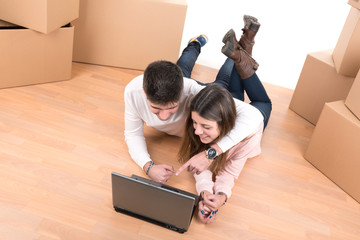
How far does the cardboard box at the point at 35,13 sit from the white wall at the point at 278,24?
3.50ft

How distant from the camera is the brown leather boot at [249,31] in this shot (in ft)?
5.63

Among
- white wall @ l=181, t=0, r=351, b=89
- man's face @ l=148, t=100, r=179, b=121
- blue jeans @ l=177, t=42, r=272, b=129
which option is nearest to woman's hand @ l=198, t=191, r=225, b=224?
man's face @ l=148, t=100, r=179, b=121

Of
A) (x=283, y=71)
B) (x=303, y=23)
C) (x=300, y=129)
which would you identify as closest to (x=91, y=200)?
(x=300, y=129)

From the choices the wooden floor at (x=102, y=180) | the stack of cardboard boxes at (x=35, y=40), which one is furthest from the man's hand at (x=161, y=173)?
the stack of cardboard boxes at (x=35, y=40)

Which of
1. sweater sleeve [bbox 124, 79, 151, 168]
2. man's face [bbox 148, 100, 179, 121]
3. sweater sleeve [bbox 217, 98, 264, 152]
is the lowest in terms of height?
sweater sleeve [bbox 124, 79, 151, 168]

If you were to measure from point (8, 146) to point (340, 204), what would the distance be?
1.40m

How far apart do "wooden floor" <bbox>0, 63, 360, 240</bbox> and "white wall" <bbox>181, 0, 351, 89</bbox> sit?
92cm

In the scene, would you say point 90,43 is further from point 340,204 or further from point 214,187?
point 340,204

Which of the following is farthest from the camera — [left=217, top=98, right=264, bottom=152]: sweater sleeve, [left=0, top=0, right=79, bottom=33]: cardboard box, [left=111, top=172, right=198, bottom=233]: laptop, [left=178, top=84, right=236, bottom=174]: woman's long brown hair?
[left=0, top=0, right=79, bottom=33]: cardboard box

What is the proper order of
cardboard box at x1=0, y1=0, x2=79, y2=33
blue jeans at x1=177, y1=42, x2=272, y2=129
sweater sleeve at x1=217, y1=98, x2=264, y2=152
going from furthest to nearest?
blue jeans at x1=177, y1=42, x2=272, y2=129 < cardboard box at x1=0, y1=0, x2=79, y2=33 < sweater sleeve at x1=217, y1=98, x2=264, y2=152

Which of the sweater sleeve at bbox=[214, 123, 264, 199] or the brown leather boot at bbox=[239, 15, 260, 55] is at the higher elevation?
the brown leather boot at bbox=[239, 15, 260, 55]

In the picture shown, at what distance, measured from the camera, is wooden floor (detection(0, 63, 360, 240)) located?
128cm

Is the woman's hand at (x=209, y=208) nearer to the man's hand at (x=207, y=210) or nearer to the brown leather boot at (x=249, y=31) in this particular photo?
the man's hand at (x=207, y=210)

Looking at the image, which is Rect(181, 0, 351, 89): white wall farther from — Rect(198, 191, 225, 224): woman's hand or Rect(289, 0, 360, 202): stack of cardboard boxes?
Rect(198, 191, 225, 224): woman's hand
